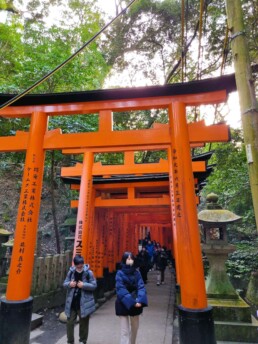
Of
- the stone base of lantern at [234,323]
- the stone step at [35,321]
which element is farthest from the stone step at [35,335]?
the stone base of lantern at [234,323]

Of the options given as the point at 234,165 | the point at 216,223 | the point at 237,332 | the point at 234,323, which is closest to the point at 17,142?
the point at 216,223

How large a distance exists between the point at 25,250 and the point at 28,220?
528 millimetres

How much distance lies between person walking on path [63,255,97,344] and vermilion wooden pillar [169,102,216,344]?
1.59 metres

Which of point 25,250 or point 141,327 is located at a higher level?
point 25,250

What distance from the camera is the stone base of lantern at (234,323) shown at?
5238mm

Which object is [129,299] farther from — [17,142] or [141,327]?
[17,142]

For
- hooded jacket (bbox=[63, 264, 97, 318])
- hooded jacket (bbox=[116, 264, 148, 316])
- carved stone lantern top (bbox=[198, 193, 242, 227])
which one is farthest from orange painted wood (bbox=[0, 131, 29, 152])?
carved stone lantern top (bbox=[198, 193, 242, 227])

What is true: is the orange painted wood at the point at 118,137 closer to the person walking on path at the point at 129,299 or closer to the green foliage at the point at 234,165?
the person walking on path at the point at 129,299

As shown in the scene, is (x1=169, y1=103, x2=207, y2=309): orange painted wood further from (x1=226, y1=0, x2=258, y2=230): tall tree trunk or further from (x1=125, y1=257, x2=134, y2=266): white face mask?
(x1=226, y1=0, x2=258, y2=230): tall tree trunk

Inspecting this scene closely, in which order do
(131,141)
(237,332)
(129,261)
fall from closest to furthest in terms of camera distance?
(129,261) < (131,141) < (237,332)

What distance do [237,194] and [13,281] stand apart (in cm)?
868

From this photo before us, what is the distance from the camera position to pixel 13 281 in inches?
172

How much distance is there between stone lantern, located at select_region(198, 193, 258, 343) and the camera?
527cm

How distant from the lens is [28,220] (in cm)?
465
